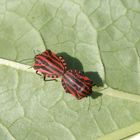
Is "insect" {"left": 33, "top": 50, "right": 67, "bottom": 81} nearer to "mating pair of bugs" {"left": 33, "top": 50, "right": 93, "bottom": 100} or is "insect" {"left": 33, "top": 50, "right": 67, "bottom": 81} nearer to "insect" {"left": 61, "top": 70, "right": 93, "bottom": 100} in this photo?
"mating pair of bugs" {"left": 33, "top": 50, "right": 93, "bottom": 100}

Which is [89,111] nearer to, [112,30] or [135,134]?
[135,134]

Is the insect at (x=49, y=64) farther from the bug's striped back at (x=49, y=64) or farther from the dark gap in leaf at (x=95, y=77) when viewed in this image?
the dark gap in leaf at (x=95, y=77)

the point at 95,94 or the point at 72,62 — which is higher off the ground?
the point at 72,62

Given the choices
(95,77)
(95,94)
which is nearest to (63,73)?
(95,77)

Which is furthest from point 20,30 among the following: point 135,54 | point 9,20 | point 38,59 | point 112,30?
point 135,54

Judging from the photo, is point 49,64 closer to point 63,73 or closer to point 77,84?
point 63,73

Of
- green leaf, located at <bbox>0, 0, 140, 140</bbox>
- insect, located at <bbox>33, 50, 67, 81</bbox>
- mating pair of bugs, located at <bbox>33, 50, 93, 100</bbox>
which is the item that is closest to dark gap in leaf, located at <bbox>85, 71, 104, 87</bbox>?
green leaf, located at <bbox>0, 0, 140, 140</bbox>
